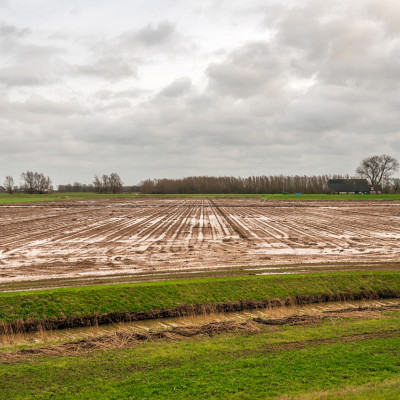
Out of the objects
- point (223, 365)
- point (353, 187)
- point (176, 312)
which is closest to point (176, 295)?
point (176, 312)

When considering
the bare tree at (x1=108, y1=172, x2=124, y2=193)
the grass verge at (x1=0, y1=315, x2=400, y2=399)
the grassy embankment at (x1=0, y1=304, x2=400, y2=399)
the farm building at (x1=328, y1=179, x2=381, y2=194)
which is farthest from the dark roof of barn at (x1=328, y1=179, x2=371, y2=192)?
the grass verge at (x1=0, y1=315, x2=400, y2=399)

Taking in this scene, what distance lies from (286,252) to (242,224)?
14968 mm

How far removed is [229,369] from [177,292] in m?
6.06

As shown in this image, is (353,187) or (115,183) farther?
(115,183)

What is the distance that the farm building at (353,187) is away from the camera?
465 ft

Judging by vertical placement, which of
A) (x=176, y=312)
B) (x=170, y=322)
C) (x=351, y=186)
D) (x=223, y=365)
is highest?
(x=351, y=186)

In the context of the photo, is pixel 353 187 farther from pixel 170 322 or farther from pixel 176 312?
pixel 170 322

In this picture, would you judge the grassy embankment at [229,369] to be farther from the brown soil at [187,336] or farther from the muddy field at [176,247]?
the muddy field at [176,247]

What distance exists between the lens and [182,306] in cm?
1307

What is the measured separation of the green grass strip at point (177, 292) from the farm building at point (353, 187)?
448ft

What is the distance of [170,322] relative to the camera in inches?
486

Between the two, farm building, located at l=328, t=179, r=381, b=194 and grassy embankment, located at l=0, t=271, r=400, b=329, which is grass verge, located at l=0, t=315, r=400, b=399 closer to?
grassy embankment, located at l=0, t=271, r=400, b=329

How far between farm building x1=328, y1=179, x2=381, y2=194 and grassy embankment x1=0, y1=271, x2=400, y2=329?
448 ft

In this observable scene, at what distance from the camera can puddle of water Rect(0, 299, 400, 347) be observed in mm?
11016
